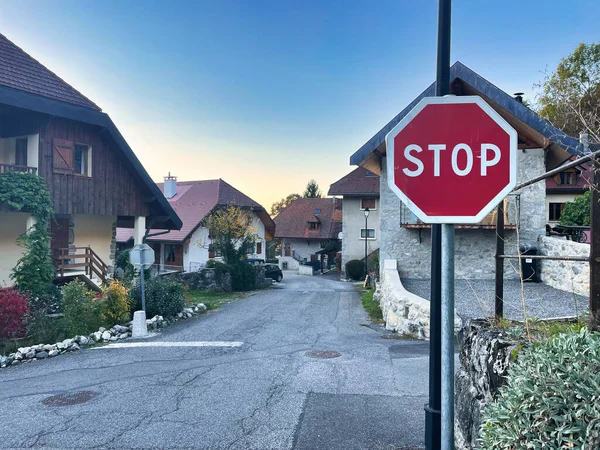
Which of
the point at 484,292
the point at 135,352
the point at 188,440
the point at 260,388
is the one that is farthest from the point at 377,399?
the point at 484,292

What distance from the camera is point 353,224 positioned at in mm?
36406

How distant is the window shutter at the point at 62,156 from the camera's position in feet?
49.1

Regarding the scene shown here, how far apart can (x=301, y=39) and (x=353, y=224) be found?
869 inches

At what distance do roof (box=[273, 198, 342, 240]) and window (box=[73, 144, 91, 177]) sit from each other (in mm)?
30381

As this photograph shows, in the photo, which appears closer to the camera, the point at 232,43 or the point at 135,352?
the point at 135,352

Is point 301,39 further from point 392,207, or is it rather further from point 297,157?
point 297,157

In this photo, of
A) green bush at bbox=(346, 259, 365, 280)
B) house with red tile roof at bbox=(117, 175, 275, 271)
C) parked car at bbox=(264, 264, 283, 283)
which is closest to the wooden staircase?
house with red tile roof at bbox=(117, 175, 275, 271)

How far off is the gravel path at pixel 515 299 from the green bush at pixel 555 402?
17.9ft

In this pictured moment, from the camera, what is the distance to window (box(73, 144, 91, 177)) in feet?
52.7

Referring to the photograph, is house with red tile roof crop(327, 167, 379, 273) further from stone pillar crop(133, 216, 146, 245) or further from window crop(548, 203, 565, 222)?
stone pillar crop(133, 216, 146, 245)

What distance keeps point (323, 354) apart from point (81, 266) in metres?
12.1

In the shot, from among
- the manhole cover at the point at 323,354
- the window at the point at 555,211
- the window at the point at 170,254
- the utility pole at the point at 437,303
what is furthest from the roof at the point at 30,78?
the window at the point at 555,211

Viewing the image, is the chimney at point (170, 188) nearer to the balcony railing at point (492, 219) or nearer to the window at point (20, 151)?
the window at point (20, 151)

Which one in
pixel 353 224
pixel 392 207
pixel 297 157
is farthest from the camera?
pixel 353 224
